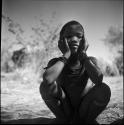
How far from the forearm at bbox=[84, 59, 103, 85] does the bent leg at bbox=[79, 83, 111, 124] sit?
0.05m

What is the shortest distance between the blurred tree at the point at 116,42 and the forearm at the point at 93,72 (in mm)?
855

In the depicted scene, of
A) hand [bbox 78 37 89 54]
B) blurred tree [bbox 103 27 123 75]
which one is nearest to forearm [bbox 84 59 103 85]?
hand [bbox 78 37 89 54]

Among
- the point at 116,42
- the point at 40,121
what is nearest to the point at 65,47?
the point at 40,121

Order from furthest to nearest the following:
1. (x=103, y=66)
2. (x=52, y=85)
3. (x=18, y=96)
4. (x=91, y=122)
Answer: (x=103, y=66), (x=18, y=96), (x=91, y=122), (x=52, y=85)

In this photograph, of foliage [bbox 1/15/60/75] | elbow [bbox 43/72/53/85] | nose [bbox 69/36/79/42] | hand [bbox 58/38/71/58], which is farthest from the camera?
foliage [bbox 1/15/60/75]

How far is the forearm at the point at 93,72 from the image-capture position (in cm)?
189

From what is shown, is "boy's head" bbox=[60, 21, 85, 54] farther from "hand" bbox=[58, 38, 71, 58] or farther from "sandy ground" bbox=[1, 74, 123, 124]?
"sandy ground" bbox=[1, 74, 123, 124]

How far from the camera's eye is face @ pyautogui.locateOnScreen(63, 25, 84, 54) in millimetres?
2104

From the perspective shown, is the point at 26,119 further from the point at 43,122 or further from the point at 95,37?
the point at 95,37

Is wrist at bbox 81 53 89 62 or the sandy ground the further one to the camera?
the sandy ground

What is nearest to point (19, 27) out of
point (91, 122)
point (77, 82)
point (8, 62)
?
point (8, 62)

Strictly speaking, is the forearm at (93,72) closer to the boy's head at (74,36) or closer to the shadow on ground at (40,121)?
the boy's head at (74,36)

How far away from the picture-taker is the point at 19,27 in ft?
8.95

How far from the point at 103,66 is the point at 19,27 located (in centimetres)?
112
